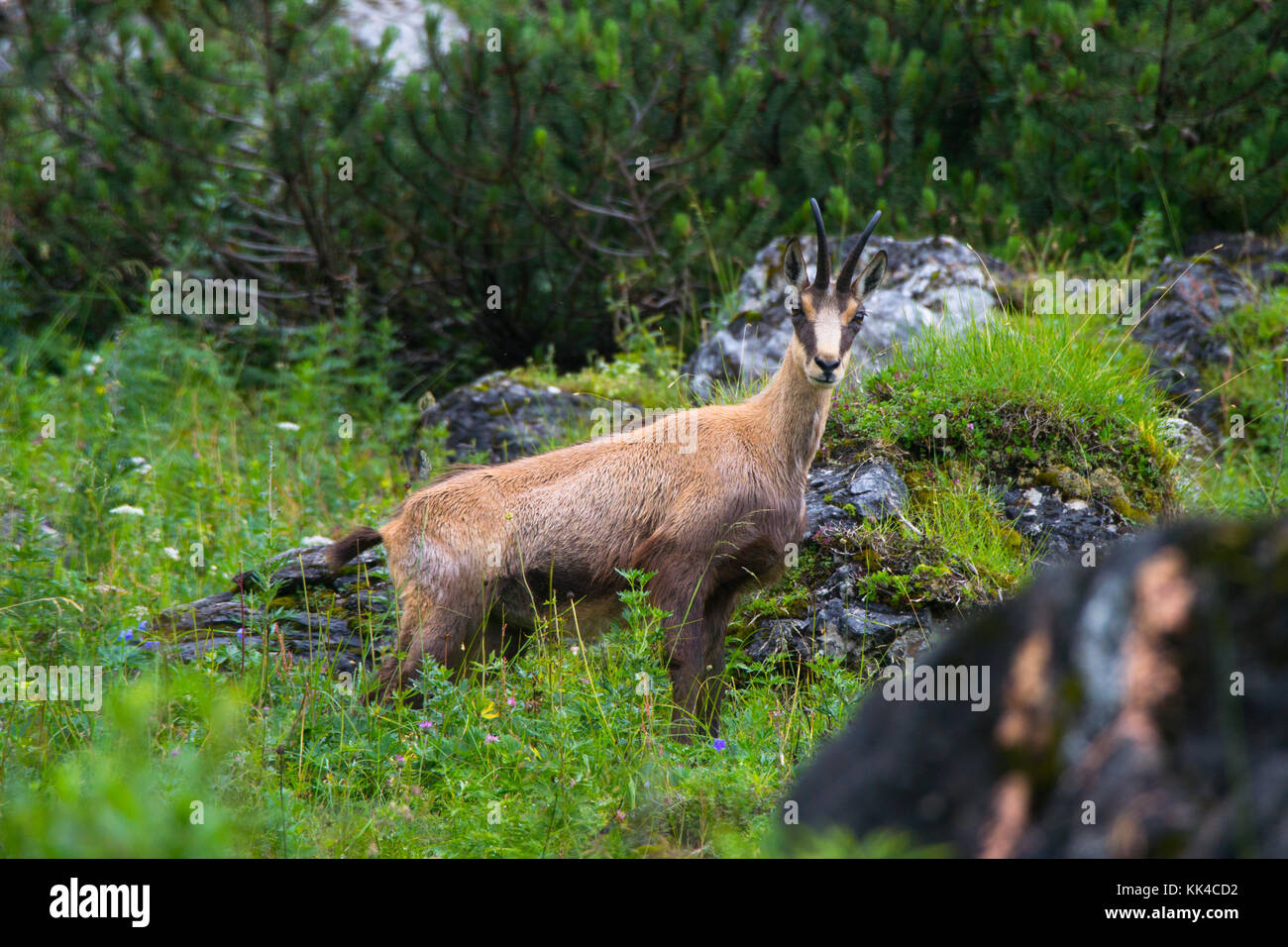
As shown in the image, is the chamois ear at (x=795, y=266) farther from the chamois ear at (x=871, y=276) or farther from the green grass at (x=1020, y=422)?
the green grass at (x=1020, y=422)

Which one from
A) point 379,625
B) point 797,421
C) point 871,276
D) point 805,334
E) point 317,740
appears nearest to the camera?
point 317,740

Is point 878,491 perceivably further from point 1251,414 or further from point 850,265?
point 1251,414

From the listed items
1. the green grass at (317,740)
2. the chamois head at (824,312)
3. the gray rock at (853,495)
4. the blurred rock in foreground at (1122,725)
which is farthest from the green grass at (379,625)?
the chamois head at (824,312)

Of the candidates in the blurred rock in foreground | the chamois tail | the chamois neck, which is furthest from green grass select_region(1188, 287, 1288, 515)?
the blurred rock in foreground

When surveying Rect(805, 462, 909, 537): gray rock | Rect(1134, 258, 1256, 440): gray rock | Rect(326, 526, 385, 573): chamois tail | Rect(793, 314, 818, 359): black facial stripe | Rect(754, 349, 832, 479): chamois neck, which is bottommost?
Rect(326, 526, 385, 573): chamois tail

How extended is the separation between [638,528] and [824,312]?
1.50 m

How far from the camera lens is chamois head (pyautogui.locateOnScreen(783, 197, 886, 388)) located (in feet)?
18.4

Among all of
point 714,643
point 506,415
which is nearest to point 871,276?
point 714,643

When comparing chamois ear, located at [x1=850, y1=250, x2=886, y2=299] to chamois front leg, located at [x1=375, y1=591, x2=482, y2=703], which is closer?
chamois front leg, located at [x1=375, y1=591, x2=482, y2=703]

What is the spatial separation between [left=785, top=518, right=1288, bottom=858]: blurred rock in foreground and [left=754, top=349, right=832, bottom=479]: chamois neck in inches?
158

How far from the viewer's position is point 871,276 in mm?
6246

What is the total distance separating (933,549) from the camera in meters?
5.91

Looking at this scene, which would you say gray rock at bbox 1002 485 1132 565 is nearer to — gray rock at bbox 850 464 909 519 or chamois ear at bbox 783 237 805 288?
gray rock at bbox 850 464 909 519
